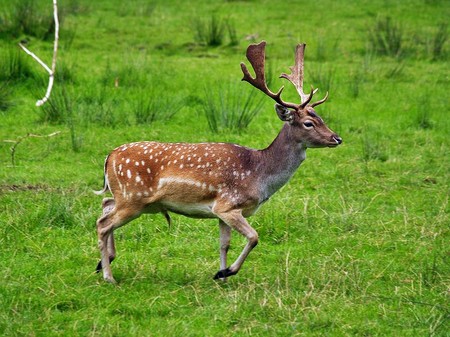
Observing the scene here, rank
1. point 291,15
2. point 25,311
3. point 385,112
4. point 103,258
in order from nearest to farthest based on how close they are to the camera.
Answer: point 25,311
point 103,258
point 385,112
point 291,15

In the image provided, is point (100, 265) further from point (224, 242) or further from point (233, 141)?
point (233, 141)

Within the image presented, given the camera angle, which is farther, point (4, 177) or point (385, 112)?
point (385, 112)

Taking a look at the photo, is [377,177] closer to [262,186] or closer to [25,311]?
[262,186]

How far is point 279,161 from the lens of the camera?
6590 mm

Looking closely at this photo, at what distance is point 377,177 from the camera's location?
29.7 ft

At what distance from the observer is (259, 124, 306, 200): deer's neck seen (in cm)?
655

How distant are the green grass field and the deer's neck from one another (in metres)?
0.56

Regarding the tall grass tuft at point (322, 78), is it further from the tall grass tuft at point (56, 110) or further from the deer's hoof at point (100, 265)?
the deer's hoof at point (100, 265)

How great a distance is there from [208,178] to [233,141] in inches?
134

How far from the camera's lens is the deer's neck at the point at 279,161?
6.55m

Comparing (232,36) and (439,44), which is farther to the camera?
(232,36)

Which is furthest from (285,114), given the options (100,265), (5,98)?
(5,98)

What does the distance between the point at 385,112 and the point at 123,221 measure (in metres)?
5.22

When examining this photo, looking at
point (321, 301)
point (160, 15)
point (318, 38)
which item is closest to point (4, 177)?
point (321, 301)
